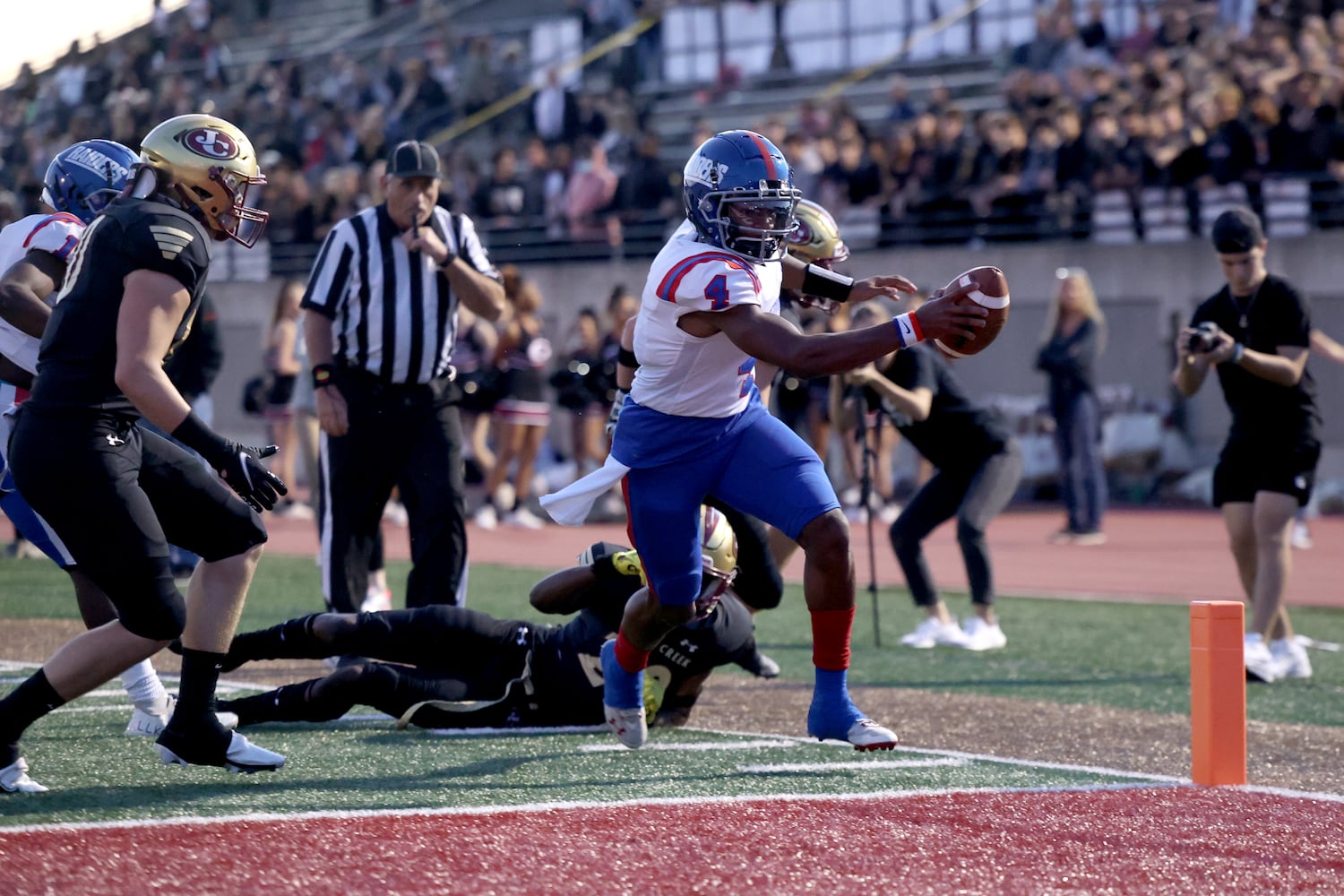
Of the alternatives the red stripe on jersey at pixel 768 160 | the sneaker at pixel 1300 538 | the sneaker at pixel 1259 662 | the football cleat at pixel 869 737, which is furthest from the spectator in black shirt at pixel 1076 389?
the football cleat at pixel 869 737

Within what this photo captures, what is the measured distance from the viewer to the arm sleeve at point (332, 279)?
7.41 metres

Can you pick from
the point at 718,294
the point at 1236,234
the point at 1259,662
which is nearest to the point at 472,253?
the point at 718,294

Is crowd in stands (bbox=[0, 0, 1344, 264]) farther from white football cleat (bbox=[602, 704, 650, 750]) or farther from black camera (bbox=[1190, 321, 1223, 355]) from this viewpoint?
black camera (bbox=[1190, 321, 1223, 355])

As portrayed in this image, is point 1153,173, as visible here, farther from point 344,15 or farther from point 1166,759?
point 344,15

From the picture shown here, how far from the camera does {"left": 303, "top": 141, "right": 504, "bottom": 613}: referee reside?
7.35 metres

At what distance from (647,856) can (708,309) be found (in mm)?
1647

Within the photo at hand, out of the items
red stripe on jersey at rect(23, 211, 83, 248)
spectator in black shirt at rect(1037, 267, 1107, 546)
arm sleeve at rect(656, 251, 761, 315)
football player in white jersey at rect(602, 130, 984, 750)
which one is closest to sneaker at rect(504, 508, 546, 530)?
spectator in black shirt at rect(1037, 267, 1107, 546)

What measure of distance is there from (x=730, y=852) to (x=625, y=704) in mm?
1450

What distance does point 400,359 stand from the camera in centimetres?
739

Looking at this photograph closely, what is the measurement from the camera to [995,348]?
62.6 feet

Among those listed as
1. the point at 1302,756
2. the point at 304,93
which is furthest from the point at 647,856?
the point at 304,93

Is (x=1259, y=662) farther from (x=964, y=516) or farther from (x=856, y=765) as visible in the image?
(x=856, y=765)

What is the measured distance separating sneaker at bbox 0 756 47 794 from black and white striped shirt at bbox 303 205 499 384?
2.79m

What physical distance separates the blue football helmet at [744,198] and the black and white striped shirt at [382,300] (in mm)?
2189
